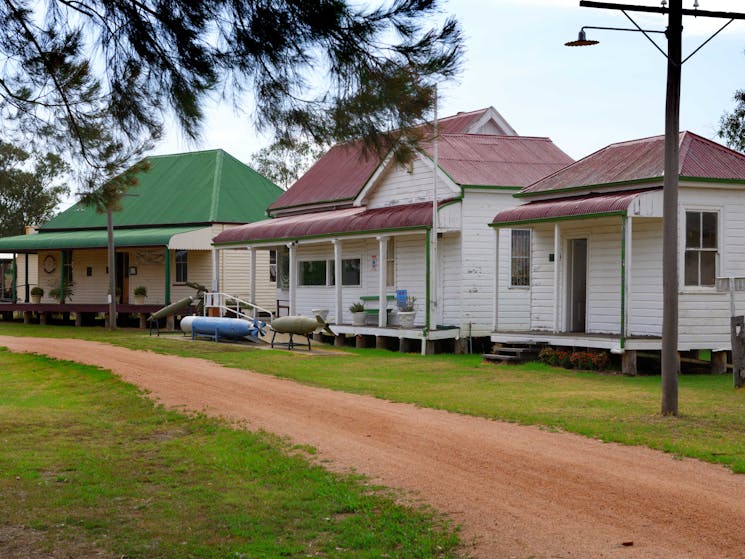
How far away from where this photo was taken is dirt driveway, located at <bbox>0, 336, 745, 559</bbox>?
282 inches

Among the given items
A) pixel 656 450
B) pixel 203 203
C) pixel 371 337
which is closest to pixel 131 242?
pixel 203 203

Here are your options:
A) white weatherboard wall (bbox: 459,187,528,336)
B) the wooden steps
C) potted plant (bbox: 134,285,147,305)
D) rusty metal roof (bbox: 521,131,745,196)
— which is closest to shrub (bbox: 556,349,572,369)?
the wooden steps

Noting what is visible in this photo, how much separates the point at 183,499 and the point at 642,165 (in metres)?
14.4

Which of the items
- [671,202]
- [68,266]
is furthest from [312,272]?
[671,202]

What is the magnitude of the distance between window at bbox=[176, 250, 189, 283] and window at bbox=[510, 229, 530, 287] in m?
16.5

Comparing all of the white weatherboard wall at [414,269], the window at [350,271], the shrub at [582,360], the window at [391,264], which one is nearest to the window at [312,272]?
the window at [350,271]

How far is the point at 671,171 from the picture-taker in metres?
13.1

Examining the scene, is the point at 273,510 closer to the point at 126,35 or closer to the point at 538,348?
the point at 126,35

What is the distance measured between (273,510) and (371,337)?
1950cm

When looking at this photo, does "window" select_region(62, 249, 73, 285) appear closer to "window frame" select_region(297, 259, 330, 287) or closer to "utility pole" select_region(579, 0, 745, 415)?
"window frame" select_region(297, 259, 330, 287)

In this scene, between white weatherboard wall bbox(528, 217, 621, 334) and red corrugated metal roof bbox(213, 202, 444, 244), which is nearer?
white weatherboard wall bbox(528, 217, 621, 334)

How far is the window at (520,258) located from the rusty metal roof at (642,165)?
1572mm

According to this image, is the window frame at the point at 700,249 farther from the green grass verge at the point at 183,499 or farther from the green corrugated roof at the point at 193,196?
the green corrugated roof at the point at 193,196

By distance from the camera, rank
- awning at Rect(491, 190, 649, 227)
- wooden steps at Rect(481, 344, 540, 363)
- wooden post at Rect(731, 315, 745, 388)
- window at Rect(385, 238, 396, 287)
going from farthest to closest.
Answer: window at Rect(385, 238, 396, 287) < wooden steps at Rect(481, 344, 540, 363) < awning at Rect(491, 190, 649, 227) < wooden post at Rect(731, 315, 745, 388)
